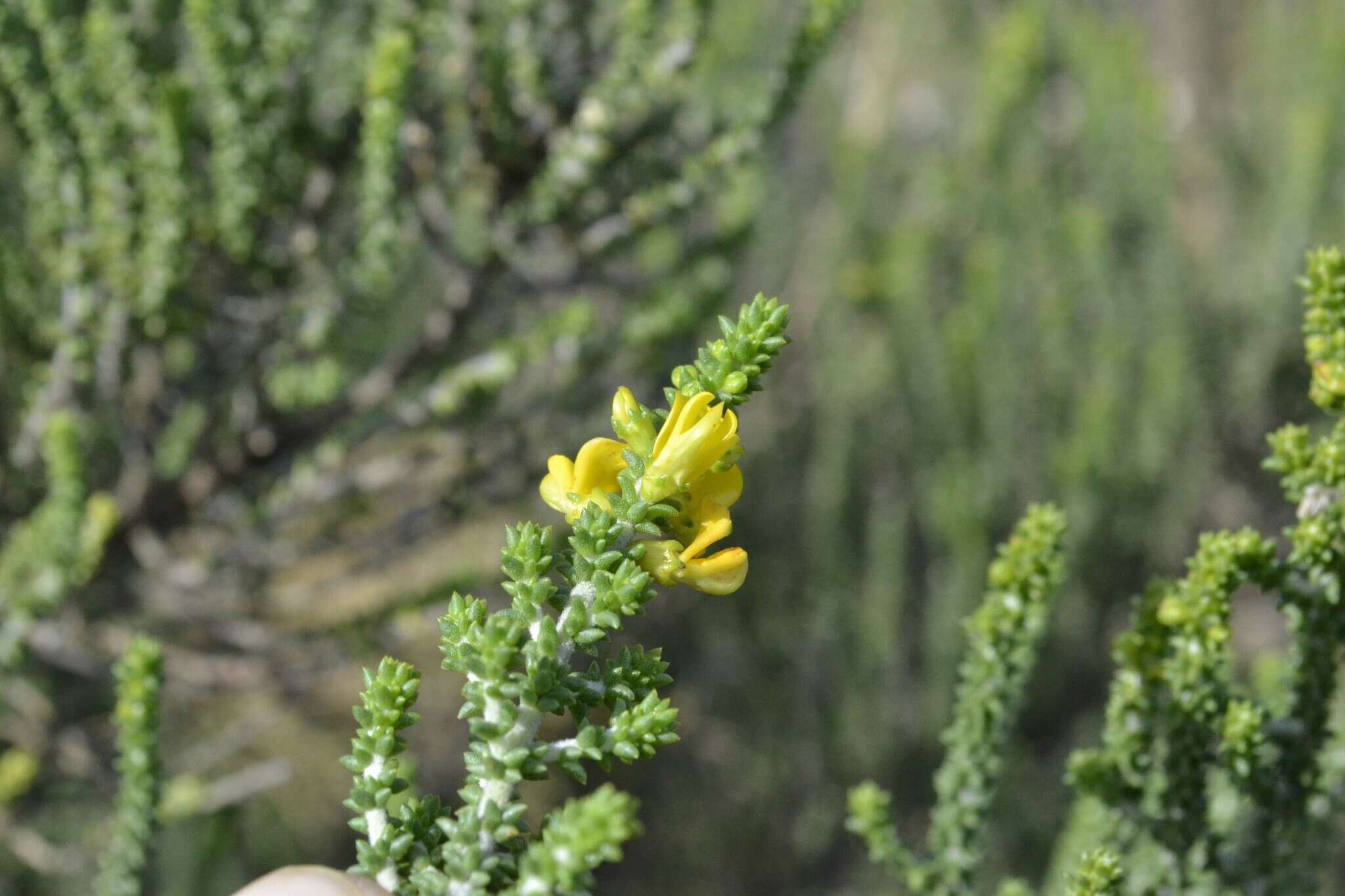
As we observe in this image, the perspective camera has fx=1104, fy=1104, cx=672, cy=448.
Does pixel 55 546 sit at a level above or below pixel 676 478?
above

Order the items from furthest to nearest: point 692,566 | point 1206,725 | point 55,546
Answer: point 55,546, point 1206,725, point 692,566

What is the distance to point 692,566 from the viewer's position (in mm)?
697

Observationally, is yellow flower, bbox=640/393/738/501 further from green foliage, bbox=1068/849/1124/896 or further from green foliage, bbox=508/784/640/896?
green foliage, bbox=1068/849/1124/896

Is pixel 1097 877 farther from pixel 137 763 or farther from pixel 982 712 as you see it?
pixel 137 763

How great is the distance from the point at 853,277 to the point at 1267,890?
2.31 metres

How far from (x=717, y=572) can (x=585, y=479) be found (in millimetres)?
106

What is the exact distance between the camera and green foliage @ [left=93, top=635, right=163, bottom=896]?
1.07 m

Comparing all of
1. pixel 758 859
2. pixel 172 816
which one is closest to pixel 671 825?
Answer: pixel 758 859

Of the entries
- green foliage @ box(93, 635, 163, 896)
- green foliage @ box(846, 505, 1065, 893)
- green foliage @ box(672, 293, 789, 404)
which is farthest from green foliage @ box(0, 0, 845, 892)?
green foliage @ box(672, 293, 789, 404)

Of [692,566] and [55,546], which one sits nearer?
[692,566]

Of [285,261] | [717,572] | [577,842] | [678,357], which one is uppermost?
[678,357]

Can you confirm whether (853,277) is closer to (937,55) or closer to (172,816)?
(937,55)

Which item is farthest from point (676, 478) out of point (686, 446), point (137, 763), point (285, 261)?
point (285, 261)

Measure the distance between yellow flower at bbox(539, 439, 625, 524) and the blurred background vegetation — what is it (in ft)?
3.01
